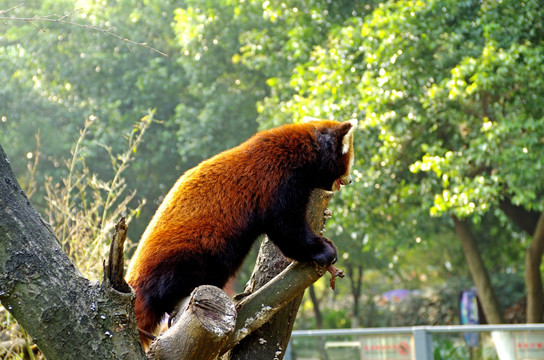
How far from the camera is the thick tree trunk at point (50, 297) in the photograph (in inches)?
92.3

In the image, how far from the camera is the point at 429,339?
6.44 meters

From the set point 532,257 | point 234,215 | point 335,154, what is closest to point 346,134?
point 335,154

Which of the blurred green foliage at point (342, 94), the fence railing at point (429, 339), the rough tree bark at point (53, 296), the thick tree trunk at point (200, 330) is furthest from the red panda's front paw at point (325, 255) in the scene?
the fence railing at point (429, 339)

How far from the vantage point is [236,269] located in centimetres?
340

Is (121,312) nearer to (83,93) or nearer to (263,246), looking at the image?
(263,246)

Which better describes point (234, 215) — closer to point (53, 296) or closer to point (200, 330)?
point (200, 330)

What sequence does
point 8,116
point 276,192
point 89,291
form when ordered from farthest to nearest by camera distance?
point 8,116 → point 276,192 → point 89,291

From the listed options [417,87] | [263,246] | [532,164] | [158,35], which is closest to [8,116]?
[158,35]

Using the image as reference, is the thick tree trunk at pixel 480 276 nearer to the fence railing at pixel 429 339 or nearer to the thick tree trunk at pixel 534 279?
the thick tree trunk at pixel 534 279

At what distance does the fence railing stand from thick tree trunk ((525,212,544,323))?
608 centimetres

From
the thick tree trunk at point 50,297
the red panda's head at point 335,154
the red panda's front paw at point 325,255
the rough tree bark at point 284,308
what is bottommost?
the rough tree bark at point 284,308

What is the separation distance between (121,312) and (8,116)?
1306cm

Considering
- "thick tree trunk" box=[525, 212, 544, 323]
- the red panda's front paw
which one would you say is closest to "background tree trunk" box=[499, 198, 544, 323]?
"thick tree trunk" box=[525, 212, 544, 323]

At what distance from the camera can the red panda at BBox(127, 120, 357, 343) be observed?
3.04 m
